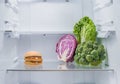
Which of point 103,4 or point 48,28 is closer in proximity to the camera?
point 103,4

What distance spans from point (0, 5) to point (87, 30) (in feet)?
2.32

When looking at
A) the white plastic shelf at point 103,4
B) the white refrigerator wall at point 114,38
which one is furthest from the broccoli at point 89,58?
the white plastic shelf at point 103,4

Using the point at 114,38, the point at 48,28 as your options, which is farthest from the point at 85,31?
the point at 48,28

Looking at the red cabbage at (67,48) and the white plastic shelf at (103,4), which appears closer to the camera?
the white plastic shelf at (103,4)

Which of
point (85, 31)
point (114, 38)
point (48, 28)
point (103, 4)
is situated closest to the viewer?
point (114, 38)

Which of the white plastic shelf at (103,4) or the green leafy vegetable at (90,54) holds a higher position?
the white plastic shelf at (103,4)

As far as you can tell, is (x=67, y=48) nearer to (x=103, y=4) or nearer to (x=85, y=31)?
(x=85, y=31)

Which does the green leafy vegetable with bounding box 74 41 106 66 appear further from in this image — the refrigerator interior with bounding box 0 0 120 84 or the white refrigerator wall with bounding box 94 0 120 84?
the refrigerator interior with bounding box 0 0 120 84

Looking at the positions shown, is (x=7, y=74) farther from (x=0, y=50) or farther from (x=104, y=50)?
(x=104, y=50)

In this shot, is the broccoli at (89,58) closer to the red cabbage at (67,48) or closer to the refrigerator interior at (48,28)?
the red cabbage at (67,48)

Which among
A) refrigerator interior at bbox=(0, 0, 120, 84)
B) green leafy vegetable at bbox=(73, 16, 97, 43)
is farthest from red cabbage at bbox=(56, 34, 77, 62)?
refrigerator interior at bbox=(0, 0, 120, 84)

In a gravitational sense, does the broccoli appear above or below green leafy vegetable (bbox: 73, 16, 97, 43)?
below

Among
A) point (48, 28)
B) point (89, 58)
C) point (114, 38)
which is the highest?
point (48, 28)

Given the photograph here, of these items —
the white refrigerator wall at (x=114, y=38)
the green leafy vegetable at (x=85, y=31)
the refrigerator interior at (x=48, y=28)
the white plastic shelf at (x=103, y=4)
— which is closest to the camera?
the white refrigerator wall at (x=114, y=38)
